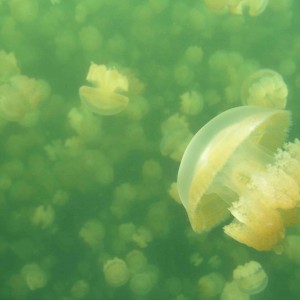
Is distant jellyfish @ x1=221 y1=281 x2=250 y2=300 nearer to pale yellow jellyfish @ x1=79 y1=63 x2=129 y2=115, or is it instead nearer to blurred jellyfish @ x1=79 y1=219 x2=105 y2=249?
blurred jellyfish @ x1=79 y1=219 x2=105 y2=249

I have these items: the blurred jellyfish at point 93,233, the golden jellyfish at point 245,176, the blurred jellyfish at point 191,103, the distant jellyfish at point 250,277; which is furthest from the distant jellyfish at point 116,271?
the blurred jellyfish at point 191,103

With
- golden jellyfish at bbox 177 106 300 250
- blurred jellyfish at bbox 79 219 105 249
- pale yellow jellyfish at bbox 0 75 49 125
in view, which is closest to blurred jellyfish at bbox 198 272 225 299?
golden jellyfish at bbox 177 106 300 250

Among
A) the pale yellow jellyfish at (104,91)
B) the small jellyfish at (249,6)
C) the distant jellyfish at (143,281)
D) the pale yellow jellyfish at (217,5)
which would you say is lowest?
the distant jellyfish at (143,281)

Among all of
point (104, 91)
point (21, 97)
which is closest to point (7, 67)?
point (21, 97)

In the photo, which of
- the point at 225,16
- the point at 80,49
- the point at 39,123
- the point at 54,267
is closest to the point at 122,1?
the point at 80,49

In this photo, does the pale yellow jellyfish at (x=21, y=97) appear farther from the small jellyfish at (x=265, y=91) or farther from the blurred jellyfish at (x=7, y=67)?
the small jellyfish at (x=265, y=91)

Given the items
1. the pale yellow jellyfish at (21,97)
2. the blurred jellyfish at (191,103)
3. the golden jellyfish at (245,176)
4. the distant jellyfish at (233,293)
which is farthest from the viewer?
the blurred jellyfish at (191,103)
